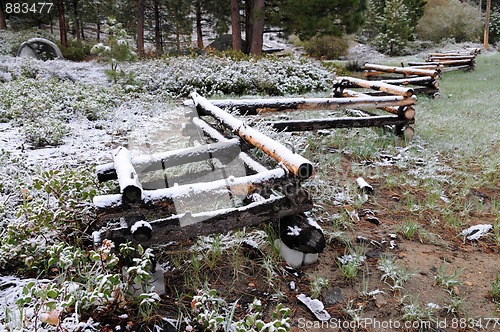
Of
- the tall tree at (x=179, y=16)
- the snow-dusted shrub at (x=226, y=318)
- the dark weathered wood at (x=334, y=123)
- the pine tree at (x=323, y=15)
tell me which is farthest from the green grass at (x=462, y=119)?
the tall tree at (x=179, y=16)

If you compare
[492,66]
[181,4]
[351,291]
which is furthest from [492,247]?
[181,4]

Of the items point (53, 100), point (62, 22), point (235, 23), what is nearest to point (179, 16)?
point (62, 22)

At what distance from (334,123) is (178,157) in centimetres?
290

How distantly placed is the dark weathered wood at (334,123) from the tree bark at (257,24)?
11.6m

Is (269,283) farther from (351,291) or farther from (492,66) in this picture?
(492,66)

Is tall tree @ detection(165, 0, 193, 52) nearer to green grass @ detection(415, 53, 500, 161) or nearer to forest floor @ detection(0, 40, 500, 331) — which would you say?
green grass @ detection(415, 53, 500, 161)

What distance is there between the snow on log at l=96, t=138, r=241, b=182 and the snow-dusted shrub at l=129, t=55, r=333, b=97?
21.9 ft

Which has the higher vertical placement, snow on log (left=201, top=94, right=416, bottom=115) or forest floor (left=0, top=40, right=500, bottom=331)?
snow on log (left=201, top=94, right=416, bottom=115)

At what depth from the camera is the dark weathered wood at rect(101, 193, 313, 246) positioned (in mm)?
2693

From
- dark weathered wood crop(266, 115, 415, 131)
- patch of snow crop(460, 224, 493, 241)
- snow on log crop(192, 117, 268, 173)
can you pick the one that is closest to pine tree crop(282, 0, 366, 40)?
dark weathered wood crop(266, 115, 415, 131)

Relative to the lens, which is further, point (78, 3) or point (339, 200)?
point (78, 3)

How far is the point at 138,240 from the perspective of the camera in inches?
104

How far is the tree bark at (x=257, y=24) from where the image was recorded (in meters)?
17.0

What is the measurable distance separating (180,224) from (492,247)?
280cm
